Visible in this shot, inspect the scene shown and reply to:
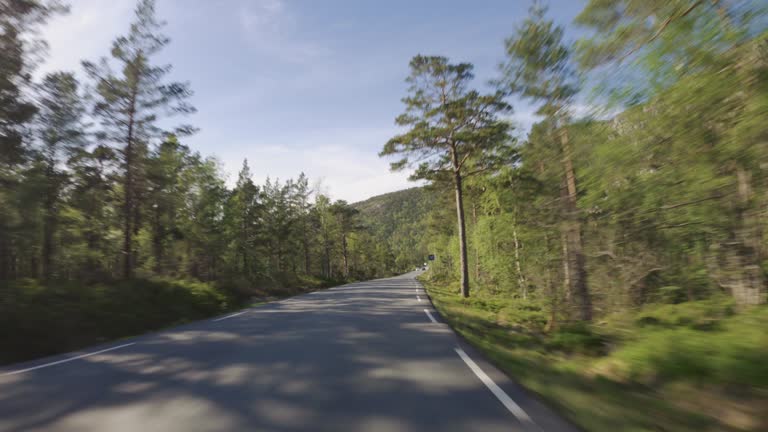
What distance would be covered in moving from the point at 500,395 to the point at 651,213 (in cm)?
553

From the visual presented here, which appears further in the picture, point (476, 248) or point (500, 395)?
point (476, 248)

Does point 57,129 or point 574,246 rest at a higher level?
point 57,129

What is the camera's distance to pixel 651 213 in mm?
7695

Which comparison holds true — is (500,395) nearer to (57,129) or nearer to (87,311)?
(87,311)

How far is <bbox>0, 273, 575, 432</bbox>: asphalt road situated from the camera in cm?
380

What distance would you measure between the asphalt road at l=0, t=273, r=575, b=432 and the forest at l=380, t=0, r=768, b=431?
94cm

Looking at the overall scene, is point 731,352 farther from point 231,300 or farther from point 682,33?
point 231,300

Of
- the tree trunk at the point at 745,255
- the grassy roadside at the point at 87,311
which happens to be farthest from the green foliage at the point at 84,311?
the tree trunk at the point at 745,255

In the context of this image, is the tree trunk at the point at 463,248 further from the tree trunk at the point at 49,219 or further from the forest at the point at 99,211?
the tree trunk at the point at 49,219

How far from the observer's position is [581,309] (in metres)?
11.6

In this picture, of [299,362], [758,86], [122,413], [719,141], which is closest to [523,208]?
[719,141]

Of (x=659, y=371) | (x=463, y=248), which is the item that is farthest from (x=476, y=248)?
(x=659, y=371)

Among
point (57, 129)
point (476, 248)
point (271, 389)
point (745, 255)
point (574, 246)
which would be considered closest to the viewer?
point (271, 389)

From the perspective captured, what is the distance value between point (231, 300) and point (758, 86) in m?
19.6
